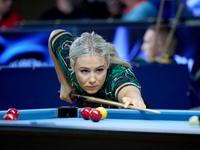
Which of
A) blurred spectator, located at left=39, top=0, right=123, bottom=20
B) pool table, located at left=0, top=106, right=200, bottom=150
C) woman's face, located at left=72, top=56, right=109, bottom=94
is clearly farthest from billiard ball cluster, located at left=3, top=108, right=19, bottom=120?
blurred spectator, located at left=39, top=0, right=123, bottom=20

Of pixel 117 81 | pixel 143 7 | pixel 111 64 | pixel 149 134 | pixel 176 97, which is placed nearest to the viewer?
pixel 149 134

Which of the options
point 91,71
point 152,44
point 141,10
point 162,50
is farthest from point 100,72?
point 141,10

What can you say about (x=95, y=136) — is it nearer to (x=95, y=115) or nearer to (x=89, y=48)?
(x=95, y=115)

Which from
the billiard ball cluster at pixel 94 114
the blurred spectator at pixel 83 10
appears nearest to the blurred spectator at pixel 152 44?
the blurred spectator at pixel 83 10

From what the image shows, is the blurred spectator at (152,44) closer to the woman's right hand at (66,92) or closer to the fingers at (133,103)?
the woman's right hand at (66,92)

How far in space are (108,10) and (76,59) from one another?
4.05 metres

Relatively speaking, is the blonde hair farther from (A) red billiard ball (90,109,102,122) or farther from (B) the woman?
(A) red billiard ball (90,109,102,122)

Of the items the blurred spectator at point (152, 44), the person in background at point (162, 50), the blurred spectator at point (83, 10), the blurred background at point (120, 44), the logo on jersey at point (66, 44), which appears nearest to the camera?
the logo on jersey at point (66, 44)

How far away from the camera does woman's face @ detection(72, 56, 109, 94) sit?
235 cm

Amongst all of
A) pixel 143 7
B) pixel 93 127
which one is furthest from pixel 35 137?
pixel 143 7

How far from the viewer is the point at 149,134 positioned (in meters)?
1.25

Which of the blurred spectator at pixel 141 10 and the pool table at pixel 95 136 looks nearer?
the pool table at pixel 95 136

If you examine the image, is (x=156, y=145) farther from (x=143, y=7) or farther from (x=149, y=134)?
(x=143, y=7)

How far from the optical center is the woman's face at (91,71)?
2354 millimetres
